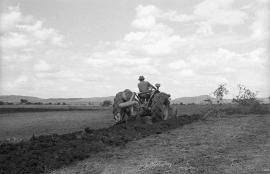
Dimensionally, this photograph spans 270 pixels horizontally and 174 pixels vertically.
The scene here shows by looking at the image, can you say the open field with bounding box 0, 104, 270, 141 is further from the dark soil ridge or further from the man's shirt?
the dark soil ridge

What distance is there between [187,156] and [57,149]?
3111 mm

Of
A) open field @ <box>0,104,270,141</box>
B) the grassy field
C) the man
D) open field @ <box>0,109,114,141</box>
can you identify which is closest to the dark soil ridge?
the grassy field

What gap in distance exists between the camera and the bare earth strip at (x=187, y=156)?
862cm

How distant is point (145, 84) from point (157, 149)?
741 centimetres

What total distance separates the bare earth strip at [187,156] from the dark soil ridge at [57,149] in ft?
1.23

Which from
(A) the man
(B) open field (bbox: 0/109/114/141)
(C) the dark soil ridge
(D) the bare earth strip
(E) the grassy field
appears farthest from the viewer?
(A) the man

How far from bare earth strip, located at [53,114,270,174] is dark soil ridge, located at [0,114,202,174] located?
14.8 inches

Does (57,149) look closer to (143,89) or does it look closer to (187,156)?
(187,156)

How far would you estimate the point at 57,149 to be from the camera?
35.5ft

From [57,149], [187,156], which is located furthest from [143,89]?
[187,156]

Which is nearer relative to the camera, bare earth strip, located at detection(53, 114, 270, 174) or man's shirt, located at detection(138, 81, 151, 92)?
bare earth strip, located at detection(53, 114, 270, 174)

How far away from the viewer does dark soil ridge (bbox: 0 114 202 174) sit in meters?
9.24

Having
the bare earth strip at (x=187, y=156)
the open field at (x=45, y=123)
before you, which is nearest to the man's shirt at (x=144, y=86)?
the open field at (x=45, y=123)

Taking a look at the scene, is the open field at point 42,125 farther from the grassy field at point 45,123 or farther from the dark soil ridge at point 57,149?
the dark soil ridge at point 57,149
